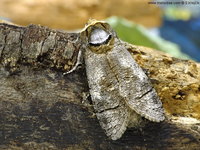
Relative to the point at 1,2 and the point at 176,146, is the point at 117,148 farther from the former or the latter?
the point at 1,2

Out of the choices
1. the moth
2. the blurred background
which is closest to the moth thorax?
the moth

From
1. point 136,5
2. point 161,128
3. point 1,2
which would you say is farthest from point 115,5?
point 161,128

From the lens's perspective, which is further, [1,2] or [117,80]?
[1,2]

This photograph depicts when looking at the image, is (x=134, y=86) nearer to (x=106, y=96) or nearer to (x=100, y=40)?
(x=106, y=96)

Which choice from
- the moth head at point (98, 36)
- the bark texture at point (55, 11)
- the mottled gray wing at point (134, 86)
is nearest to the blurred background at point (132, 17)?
the bark texture at point (55, 11)

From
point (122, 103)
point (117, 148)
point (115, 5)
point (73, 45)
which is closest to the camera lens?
point (117, 148)

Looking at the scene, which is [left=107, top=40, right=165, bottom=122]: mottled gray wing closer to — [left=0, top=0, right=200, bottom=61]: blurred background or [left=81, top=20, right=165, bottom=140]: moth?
[left=81, top=20, right=165, bottom=140]: moth

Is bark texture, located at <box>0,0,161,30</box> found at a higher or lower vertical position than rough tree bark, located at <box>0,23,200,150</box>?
higher
